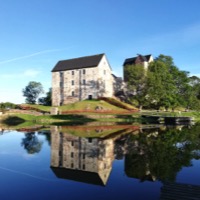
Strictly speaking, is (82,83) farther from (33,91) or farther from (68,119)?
(33,91)

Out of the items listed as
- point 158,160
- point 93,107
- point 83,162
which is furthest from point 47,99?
point 158,160

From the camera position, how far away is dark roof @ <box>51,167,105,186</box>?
1138 cm

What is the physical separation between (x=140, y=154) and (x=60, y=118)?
124 ft

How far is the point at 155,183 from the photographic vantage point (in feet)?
35.4

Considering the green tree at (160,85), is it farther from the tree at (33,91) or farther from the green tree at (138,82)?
the tree at (33,91)

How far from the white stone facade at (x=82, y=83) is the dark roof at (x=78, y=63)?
0.98 metres

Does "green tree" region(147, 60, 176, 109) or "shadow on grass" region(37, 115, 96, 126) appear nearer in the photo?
"shadow on grass" region(37, 115, 96, 126)

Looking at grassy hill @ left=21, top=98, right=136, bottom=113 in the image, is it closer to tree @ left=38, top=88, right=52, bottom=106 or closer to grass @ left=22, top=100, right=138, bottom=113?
grass @ left=22, top=100, right=138, bottom=113

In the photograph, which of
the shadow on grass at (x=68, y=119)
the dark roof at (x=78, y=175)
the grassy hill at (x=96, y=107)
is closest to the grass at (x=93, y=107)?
the grassy hill at (x=96, y=107)

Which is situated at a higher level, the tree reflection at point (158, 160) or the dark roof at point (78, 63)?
the dark roof at point (78, 63)

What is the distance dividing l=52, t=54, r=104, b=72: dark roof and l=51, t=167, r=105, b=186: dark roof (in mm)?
61272

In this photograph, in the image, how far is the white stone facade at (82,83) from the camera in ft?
240

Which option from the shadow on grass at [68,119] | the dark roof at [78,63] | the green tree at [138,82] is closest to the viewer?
the shadow on grass at [68,119]

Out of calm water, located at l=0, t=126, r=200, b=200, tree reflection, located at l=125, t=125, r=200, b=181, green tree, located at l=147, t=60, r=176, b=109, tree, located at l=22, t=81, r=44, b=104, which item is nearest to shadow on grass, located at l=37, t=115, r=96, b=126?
green tree, located at l=147, t=60, r=176, b=109
